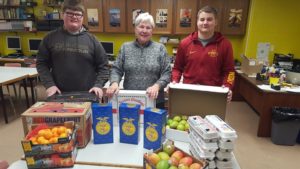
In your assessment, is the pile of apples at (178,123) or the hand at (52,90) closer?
the pile of apples at (178,123)

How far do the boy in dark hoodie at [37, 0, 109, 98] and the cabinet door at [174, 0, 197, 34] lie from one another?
9.77ft

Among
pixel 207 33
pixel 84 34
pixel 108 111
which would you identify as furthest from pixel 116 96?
pixel 207 33

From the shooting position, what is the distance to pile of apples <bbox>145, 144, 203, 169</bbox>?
102cm

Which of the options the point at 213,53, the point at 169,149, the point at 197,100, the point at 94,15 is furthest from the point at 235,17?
the point at 169,149

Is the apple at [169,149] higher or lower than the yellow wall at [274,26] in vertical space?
lower

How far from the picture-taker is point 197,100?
1.54 m

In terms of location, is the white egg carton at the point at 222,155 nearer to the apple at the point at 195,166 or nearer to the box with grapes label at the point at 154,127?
the apple at the point at 195,166

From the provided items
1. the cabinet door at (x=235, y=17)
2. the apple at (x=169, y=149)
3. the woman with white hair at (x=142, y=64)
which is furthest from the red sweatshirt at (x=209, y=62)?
the cabinet door at (x=235, y=17)

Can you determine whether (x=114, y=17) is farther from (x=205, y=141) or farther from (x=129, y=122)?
(x=205, y=141)

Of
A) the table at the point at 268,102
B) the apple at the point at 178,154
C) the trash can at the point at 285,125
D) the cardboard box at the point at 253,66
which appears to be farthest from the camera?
the cardboard box at the point at 253,66

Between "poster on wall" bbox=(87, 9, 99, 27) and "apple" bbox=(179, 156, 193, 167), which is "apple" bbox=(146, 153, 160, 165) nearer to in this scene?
"apple" bbox=(179, 156, 193, 167)

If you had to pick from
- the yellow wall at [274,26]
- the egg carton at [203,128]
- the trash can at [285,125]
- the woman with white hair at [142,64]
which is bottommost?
the trash can at [285,125]

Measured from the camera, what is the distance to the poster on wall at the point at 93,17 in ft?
15.5

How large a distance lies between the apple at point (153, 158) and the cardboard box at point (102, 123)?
1.27 feet
